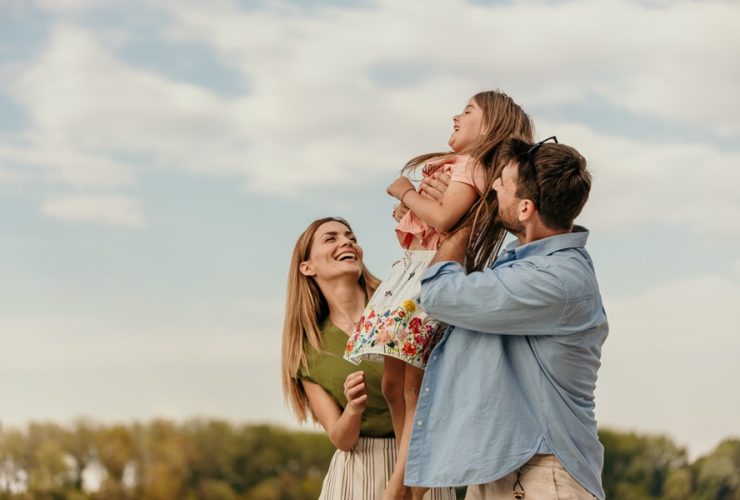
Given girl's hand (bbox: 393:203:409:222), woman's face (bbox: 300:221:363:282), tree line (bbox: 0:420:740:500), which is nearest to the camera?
girl's hand (bbox: 393:203:409:222)

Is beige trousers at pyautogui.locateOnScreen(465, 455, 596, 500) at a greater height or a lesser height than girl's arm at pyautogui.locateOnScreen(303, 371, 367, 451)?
lesser

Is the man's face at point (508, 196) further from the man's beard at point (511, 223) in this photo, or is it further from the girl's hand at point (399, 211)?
the girl's hand at point (399, 211)

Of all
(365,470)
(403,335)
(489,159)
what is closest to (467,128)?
(489,159)

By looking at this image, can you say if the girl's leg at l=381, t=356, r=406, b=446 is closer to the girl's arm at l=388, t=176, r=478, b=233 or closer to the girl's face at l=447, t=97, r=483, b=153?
the girl's arm at l=388, t=176, r=478, b=233

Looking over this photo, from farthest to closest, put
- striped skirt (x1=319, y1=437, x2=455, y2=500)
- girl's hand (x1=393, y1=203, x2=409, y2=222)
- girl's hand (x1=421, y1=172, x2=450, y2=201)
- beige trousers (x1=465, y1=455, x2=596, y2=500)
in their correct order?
1. striped skirt (x1=319, y1=437, x2=455, y2=500)
2. girl's hand (x1=393, y1=203, x2=409, y2=222)
3. girl's hand (x1=421, y1=172, x2=450, y2=201)
4. beige trousers (x1=465, y1=455, x2=596, y2=500)

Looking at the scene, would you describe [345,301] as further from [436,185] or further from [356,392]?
A: [436,185]

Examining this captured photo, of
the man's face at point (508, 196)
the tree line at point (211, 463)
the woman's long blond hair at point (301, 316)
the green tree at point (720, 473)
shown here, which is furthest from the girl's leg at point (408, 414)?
the green tree at point (720, 473)

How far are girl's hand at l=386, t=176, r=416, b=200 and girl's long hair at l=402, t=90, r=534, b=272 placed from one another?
79 millimetres

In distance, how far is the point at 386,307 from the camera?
3416 mm

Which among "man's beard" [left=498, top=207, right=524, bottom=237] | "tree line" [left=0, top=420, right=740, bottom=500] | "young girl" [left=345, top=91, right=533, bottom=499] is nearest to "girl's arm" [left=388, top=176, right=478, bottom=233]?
"young girl" [left=345, top=91, right=533, bottom=499]

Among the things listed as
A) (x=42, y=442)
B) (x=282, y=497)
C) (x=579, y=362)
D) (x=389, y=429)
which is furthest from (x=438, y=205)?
(x=42, y=442)

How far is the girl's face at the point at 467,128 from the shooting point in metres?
3.54

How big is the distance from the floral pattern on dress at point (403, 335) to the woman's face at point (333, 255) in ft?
2.62

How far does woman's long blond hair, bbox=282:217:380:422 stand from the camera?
4.22 metres
